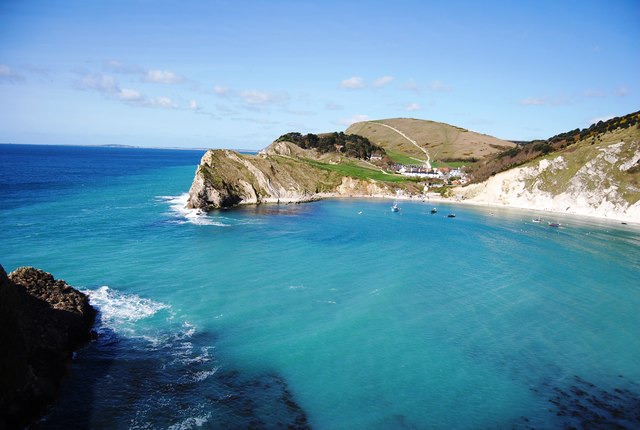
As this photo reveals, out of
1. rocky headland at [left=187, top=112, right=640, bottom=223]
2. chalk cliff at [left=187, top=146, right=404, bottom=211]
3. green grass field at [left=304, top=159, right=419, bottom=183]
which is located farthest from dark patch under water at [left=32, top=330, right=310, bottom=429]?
green grass field at [left=304, top=159, right=419, bottom=183]

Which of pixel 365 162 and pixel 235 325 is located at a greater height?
pixel 365 162

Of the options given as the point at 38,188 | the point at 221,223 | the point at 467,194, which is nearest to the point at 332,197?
the point at 467,194

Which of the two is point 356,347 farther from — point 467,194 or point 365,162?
point 365,162

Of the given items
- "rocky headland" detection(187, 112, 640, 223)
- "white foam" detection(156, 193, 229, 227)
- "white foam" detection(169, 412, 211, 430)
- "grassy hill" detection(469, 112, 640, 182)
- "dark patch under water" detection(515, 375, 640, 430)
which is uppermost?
"grassy hill" detection(469, 112, 640, 182)

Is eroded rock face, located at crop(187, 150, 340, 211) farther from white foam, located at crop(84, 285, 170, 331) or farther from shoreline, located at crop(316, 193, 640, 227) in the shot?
white foam, located at crop(84, 285, 170, 331)

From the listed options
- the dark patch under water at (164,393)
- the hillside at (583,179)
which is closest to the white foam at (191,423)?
the dark patch under water at (164,393)

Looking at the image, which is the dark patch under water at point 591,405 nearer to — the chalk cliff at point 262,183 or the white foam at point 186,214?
the white foam at point 186,214
